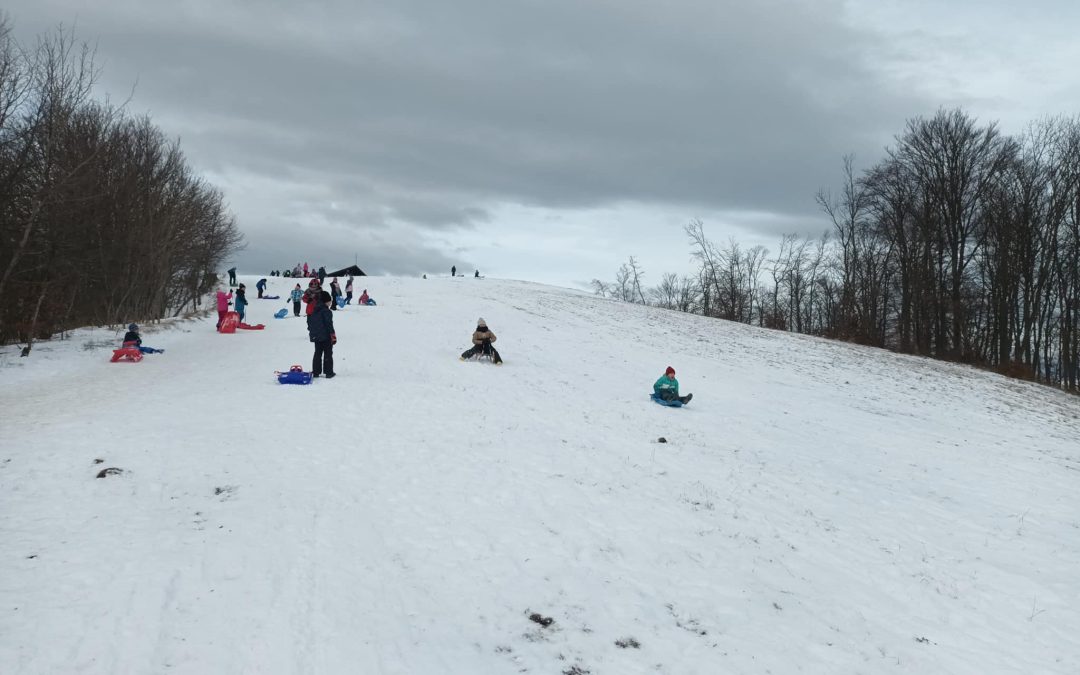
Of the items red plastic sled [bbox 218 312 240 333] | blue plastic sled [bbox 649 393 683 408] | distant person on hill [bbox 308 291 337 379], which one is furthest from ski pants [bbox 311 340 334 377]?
red plastic sled [bbox 218 312 240 333]

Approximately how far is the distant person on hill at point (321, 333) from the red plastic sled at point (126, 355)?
596 centimetres

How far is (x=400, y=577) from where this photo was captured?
607 centimetres

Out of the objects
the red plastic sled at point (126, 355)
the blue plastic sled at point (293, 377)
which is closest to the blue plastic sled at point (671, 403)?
the blue plastic sled at point (293, 377)

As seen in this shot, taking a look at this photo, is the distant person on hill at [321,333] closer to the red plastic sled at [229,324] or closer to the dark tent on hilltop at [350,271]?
the red plastic sled at [229,324]

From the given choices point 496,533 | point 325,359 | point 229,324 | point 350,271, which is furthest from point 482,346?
point 350,271

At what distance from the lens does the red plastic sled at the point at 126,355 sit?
17.0 metres

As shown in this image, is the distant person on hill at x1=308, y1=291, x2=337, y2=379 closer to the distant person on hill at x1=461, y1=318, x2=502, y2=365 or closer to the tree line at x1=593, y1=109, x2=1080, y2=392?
the distant person on hill at x1=461, y1=318, x2=502, y2=365

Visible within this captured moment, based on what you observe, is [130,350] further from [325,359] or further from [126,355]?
[325,359]

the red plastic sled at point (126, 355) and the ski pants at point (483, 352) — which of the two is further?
the ski pants at point (483, 352)

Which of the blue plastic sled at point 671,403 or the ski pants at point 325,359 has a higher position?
the ski pants at point 325,359

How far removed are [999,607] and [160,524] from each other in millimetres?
9732

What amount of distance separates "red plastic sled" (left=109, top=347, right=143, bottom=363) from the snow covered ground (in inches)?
20.9

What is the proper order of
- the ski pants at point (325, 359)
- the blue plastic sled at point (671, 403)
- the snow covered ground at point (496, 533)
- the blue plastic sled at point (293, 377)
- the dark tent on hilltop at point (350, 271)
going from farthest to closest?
the dark tent on hilltop at point (350, 271) < the blue plastic sled at point (671, 403) < the ski pants at point (325, 359) < the blue plastic sled at point (293, 377) < the snow covered ground at point (496, 533)

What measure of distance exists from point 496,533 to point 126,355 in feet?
49.4
